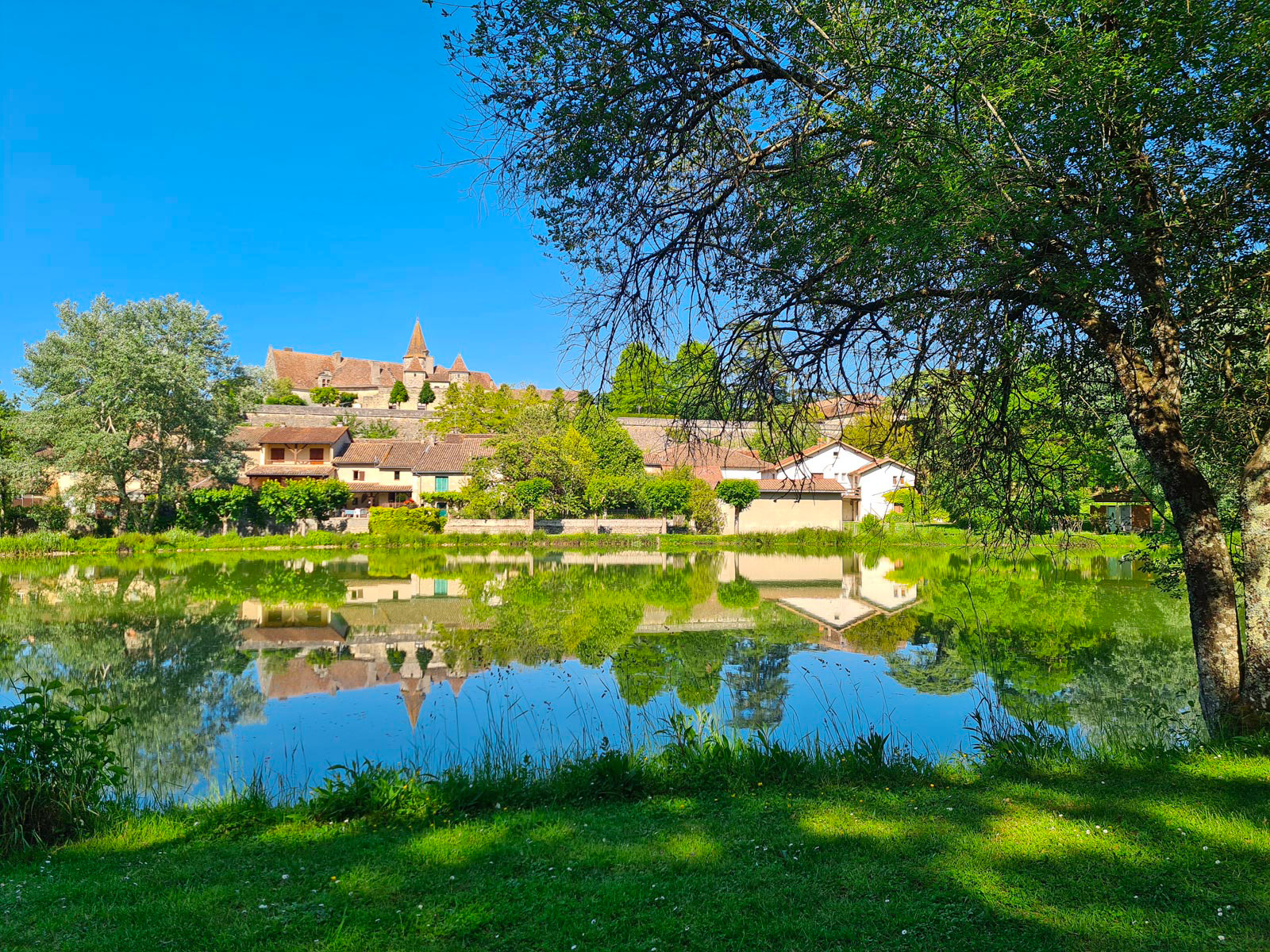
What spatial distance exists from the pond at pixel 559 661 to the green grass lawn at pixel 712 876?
67.1 inches

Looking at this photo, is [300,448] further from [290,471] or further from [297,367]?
[297,367]

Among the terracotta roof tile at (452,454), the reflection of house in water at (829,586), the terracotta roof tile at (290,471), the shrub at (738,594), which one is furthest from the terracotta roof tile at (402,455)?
the shrub at (738,594)

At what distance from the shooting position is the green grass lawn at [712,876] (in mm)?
3271

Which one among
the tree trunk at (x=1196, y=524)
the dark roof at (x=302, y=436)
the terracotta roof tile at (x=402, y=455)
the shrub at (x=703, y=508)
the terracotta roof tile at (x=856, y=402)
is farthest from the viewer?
the dark roof at (x=302, y=436)

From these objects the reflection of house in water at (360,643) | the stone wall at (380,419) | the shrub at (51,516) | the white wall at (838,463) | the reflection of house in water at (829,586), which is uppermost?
the stone wall at (380,419)

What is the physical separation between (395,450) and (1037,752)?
4497cm

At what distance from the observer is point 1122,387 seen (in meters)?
5.51

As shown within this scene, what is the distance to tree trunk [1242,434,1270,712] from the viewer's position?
17.4ft

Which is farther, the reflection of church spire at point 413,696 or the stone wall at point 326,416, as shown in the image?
the stone wall at point 326,416

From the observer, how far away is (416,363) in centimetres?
8525

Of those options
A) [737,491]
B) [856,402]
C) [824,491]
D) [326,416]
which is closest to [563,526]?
[737,491]

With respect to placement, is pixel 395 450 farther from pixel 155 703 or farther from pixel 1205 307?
pixel 1205 307

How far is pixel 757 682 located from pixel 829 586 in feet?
41.8

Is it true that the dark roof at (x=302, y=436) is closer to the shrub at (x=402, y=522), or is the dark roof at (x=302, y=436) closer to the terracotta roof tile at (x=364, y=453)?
the terracotta roof tile at (x=364, y=453)
